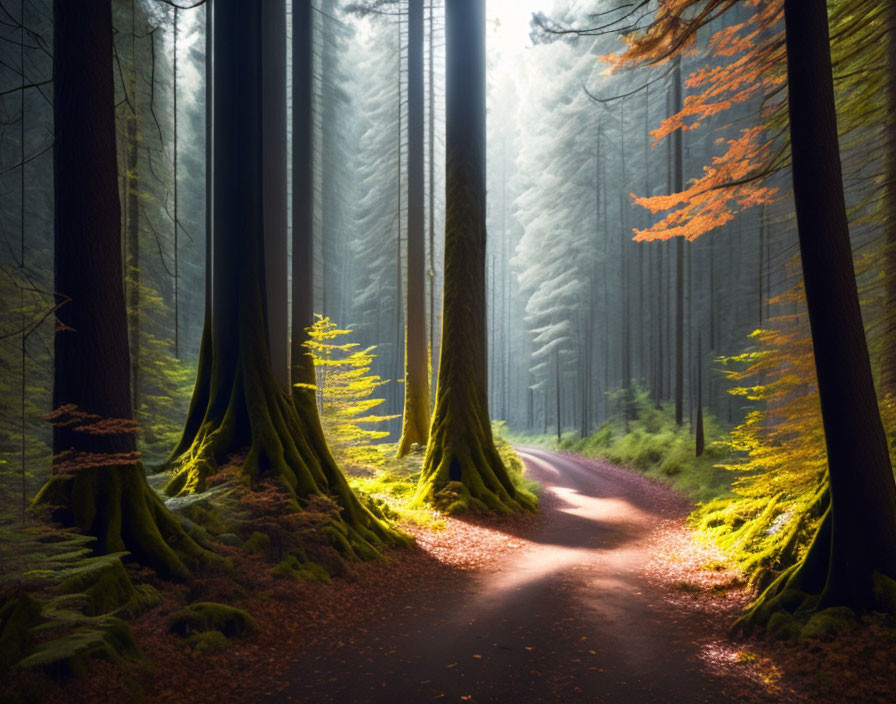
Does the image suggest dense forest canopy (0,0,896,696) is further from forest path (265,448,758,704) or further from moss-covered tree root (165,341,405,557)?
forest path (265,448,758,704)

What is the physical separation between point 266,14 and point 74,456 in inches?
296

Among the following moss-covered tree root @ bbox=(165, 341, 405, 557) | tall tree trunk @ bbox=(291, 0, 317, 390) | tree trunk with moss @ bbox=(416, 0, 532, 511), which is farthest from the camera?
tree trunk with moss @ bbox=(416, 0, 532, 511)

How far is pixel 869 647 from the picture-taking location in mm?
4523

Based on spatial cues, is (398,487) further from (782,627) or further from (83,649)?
(83,649)

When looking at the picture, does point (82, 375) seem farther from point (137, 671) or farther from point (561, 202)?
point (561, 202)

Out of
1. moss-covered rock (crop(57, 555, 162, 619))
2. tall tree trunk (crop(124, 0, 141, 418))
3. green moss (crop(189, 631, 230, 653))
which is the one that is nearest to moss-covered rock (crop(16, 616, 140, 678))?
moss-covered rock (crop(57, 555, 162, 619))

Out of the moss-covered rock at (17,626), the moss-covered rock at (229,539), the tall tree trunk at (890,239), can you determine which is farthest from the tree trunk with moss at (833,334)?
the moss-covered rock at (17,626)

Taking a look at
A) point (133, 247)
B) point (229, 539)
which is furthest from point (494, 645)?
point (133, 247)

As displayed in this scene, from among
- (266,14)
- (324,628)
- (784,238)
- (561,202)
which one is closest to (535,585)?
(324,628)

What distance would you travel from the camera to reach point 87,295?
18.3ft

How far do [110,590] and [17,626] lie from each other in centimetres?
113

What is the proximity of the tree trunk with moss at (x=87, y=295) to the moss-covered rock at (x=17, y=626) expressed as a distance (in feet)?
5.19

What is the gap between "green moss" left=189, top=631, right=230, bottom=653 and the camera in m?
4.83

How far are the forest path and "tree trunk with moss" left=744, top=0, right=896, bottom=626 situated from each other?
1324 mm
